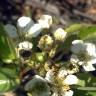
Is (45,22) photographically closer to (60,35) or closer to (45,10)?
(60,35)

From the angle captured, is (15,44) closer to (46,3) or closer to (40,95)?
(40,95)

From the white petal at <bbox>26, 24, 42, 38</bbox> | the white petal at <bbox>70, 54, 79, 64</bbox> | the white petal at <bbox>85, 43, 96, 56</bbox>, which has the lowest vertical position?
the white petal at <bbox>70, 54, 79, 64</bbox>

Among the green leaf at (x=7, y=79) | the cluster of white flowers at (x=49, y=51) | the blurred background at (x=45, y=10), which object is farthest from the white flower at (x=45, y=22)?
the blurred background at (x=45, y=10)

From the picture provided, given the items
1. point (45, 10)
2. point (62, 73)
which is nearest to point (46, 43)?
point (62, 73)


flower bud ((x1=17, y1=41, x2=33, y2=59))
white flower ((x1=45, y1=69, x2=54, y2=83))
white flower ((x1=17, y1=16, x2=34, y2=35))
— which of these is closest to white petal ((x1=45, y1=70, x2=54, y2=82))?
white flower ((x1=45, y1=69, x2=54, y2=83))

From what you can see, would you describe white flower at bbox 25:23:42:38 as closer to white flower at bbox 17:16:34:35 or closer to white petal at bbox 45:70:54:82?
white flower at bbox 17:16:34:35
